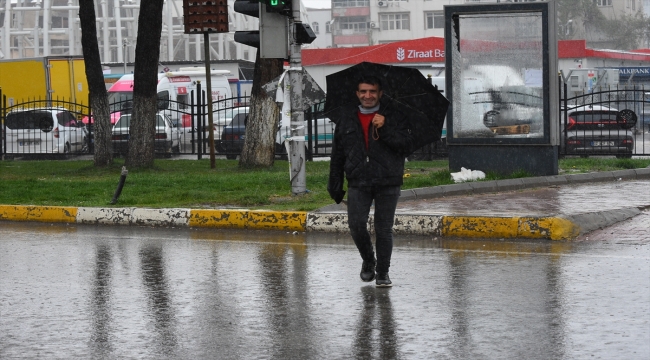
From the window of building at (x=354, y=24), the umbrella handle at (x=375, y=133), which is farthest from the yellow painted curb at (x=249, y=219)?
the window of building at (x=354, y=24)

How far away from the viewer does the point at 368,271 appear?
27.6ft

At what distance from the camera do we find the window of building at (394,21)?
341 feet

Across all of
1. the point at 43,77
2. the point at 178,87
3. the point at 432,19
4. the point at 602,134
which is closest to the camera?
the point at 602,134

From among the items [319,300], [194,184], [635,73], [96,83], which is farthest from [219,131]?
[635,73]

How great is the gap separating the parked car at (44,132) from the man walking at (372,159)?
69.3 ft

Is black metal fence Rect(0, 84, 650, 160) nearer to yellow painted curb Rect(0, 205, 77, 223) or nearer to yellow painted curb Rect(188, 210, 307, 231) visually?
yellow painted curb Rect(0, 205, 77, 223)

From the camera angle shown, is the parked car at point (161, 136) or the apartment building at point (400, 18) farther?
the apartment building at point (400, 18)

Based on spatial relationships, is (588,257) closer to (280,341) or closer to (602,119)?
(280,341)

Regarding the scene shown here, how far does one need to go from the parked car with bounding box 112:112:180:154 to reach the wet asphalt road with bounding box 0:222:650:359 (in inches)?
640


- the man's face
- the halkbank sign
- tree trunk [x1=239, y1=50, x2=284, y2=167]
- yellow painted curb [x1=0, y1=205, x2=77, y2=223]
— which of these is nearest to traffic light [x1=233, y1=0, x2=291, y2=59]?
yellow painted curb [x1=0, y1=205, x2=77, y2=223]

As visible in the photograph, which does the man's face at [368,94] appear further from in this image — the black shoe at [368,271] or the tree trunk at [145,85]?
the tree trunk at [145,85]

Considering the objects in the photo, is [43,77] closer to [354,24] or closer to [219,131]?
[219,131]

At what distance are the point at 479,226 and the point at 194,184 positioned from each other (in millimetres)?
6260

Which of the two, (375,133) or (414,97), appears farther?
(414,97)
